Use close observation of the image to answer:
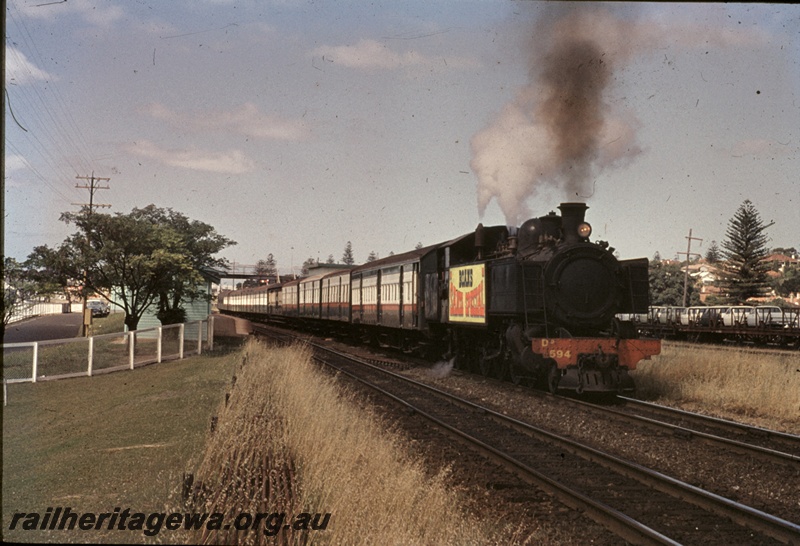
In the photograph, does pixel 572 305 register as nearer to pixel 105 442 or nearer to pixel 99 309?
pixel 105 442

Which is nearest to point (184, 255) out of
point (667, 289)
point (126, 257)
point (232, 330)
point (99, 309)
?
point (126, 257)

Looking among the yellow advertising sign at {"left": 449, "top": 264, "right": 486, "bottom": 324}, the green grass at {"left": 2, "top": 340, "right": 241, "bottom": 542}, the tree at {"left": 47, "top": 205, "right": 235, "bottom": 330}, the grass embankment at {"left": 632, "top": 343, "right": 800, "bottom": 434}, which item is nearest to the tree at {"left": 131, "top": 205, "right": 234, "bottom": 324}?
the tree at {"left": 47, "top": 205, "right": 235, "bottom": 330}

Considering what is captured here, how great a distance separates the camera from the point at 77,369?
1975 cm

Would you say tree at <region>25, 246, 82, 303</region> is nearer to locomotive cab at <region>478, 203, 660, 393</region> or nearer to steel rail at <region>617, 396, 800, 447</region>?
locomotive cab at <region>478, 203, 660, 393</region>

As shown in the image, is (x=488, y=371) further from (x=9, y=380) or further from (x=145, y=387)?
(x=9, y=380)

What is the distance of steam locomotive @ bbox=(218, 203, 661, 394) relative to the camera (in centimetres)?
1273

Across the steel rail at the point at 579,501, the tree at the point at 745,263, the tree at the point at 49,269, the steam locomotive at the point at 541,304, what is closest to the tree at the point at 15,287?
the tree at the point at 49,269

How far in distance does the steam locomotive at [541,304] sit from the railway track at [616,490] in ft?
7.85

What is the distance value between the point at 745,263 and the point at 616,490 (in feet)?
216

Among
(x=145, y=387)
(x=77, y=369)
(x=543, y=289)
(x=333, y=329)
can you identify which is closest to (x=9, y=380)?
(x=77, y=369)

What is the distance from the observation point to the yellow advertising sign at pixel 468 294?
48.2 ft

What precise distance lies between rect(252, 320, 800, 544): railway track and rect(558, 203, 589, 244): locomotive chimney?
4.24 meters

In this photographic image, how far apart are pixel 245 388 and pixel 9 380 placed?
908 cm

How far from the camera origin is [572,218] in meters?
13.6
